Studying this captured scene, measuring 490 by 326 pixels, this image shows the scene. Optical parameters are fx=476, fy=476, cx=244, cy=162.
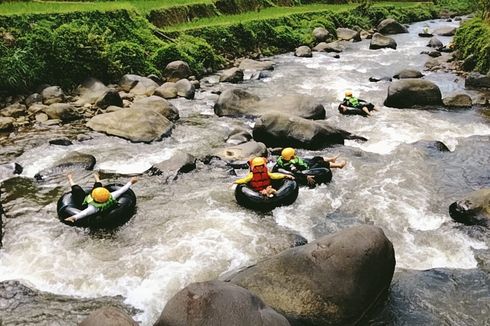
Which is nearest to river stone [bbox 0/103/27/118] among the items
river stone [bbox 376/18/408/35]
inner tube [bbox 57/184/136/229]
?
inner tube [bbox 57/184/136/229]

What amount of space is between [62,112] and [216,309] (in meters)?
11.2

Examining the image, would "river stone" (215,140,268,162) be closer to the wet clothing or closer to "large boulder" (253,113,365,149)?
"large boulder" (253,113,365,149)

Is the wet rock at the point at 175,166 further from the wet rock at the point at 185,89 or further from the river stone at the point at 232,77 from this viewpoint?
the river stone at the point at 232,77

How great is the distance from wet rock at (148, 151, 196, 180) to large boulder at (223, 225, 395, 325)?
466cm

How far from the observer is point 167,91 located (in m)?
17.3

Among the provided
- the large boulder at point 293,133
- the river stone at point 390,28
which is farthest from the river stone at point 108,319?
the river stone at point 390,28

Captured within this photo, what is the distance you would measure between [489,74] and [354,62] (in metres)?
6.93

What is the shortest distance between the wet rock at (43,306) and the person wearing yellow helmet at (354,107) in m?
10.6

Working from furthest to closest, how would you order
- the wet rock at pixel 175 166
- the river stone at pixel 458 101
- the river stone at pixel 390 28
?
the river stone at pixel 390 28, the river stone at pixel 458 101, the wet rock at pixel 175 166

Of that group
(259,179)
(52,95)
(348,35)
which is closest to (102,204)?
(259,179)

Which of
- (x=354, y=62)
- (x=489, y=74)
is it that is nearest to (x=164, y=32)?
(x=354, y=62)

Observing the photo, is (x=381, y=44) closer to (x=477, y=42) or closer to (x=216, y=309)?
(x=477, y=42)

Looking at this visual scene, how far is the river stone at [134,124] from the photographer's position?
1311 cm

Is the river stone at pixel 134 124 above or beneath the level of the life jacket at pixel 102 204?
beneath
